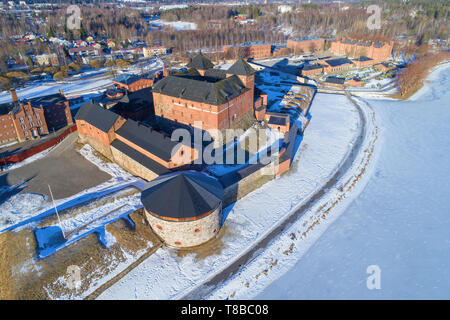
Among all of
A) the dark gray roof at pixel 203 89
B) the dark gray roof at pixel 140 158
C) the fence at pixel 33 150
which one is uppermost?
the dark gray roof at pixel 203 89

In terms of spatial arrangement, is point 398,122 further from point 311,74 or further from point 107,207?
point 107,207

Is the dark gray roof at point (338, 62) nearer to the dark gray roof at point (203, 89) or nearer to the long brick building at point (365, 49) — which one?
the long brick building at point (365, 49)

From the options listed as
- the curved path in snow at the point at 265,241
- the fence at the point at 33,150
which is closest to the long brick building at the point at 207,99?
the fence at the point at 33,150

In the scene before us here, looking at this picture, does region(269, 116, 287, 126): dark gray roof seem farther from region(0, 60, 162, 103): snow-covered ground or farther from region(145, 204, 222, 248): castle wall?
region(0, 60, 162, 103): snow-covered ground

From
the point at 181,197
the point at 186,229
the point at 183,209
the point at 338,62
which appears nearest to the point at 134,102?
the point at 181,197

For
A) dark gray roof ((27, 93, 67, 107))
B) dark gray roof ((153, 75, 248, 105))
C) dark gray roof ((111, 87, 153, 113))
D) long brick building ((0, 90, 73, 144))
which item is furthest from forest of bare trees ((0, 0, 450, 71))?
dark gray roof ((153, 75, 248, 105))
